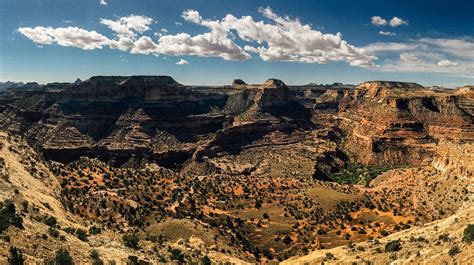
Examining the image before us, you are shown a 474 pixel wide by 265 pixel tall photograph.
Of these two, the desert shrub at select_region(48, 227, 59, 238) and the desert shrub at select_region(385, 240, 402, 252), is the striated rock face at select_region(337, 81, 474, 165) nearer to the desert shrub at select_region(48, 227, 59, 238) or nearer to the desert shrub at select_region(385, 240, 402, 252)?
the desert shrub at select_region(385, 240, 402, 252)

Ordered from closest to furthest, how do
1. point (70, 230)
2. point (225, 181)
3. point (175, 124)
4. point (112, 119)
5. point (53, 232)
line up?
point (53, 232) < point (70, 230) < point (225, 181) < point (112, 119) < point (175, 124)

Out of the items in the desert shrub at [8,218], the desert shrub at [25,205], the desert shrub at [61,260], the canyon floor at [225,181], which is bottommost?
the canyon floor at [225,181]

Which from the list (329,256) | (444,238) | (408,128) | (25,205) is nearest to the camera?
(444,238)

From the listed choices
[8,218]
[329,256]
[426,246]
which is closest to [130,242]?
[8,218]

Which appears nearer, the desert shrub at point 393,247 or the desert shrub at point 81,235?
the desert shrub at point 81,235

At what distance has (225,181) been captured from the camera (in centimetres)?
10706

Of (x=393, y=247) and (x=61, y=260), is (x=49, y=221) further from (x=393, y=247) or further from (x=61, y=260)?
(x=393, y=247)

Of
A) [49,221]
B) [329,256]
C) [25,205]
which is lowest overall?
[329,256]

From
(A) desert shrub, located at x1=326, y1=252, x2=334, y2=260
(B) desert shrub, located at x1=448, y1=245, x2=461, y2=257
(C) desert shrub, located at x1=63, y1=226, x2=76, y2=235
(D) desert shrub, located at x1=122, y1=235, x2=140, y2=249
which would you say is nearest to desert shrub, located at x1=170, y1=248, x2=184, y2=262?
(D) desert shrub, located at x1=122, y1=235, x2=140, y2=249

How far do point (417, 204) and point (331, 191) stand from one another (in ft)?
63.5

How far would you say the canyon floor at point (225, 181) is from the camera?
3600 centimetres

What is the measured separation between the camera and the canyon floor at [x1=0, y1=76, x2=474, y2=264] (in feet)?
118

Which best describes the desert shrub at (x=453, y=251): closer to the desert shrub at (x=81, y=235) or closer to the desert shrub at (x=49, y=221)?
the desert shrub at (x=81, y=235)

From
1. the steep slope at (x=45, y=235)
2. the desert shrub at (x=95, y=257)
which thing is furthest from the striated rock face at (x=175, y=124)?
the desert shrub at (x=95, y=257)
